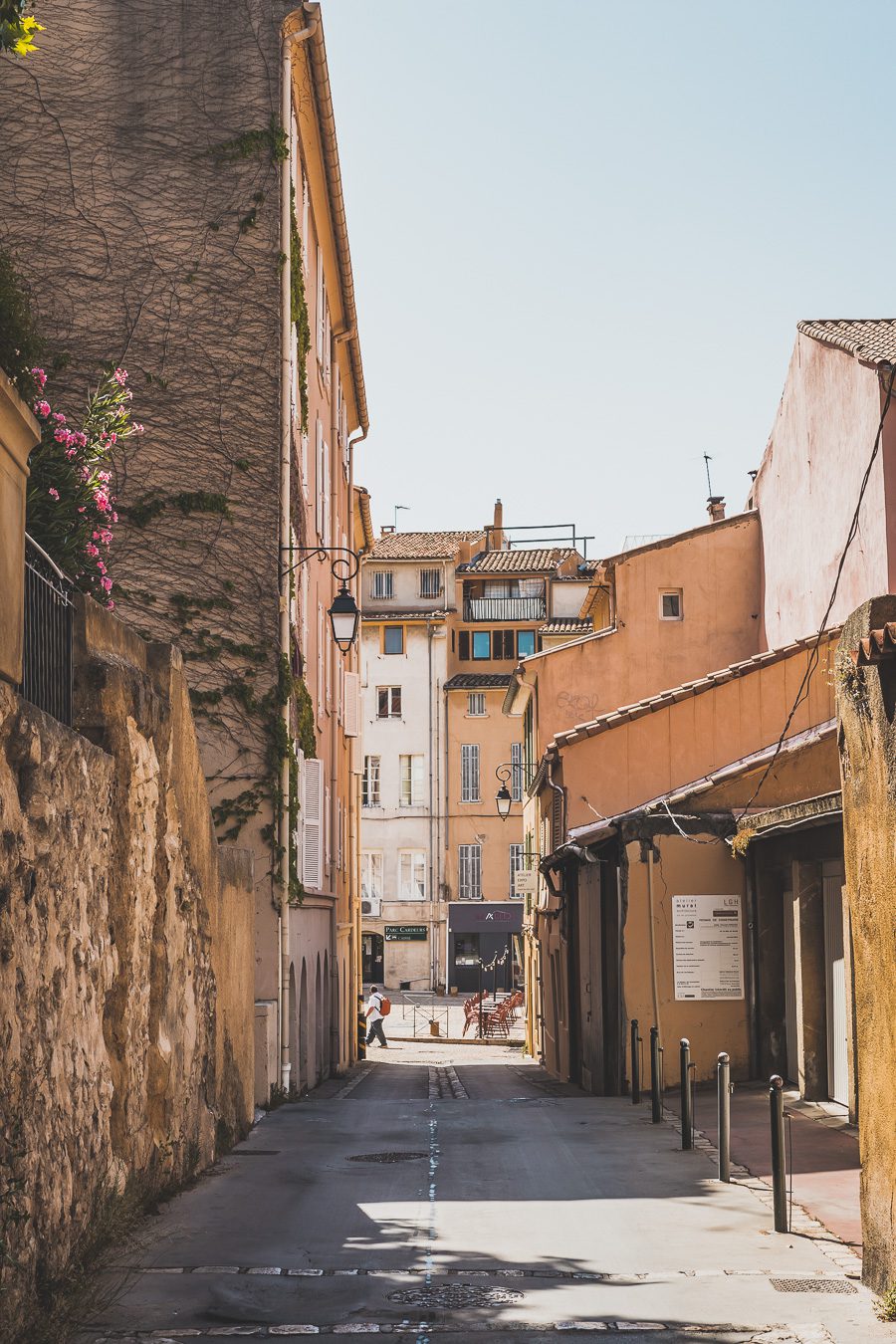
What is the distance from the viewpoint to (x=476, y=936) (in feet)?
218

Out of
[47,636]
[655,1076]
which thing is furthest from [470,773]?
[47,636]

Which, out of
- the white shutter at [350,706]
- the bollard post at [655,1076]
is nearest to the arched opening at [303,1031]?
the bollard post at [655,1076]

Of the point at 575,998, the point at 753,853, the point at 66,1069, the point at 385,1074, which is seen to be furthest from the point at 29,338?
the point at 385,1074

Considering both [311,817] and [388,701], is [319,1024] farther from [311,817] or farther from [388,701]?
[388,701]

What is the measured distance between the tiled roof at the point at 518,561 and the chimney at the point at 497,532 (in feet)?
10.2

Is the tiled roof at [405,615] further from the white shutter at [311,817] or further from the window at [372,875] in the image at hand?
the white shutter at [311,817]

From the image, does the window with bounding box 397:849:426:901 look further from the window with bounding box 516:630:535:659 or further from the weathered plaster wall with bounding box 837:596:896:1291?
the weathered plaster wall with bounding box 837:596:896:1291

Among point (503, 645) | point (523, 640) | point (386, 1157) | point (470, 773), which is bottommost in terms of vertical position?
point (386, 1157)

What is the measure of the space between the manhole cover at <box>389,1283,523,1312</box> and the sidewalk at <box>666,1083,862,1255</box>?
2071 mm

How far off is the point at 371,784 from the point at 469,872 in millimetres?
5442

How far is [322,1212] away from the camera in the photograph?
33.3 ft

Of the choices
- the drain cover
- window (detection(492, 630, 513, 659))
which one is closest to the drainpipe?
the drain cover

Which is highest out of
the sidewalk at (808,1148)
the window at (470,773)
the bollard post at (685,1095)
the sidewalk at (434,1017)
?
the window at (470,773)

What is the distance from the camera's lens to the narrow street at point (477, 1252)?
7.20m
